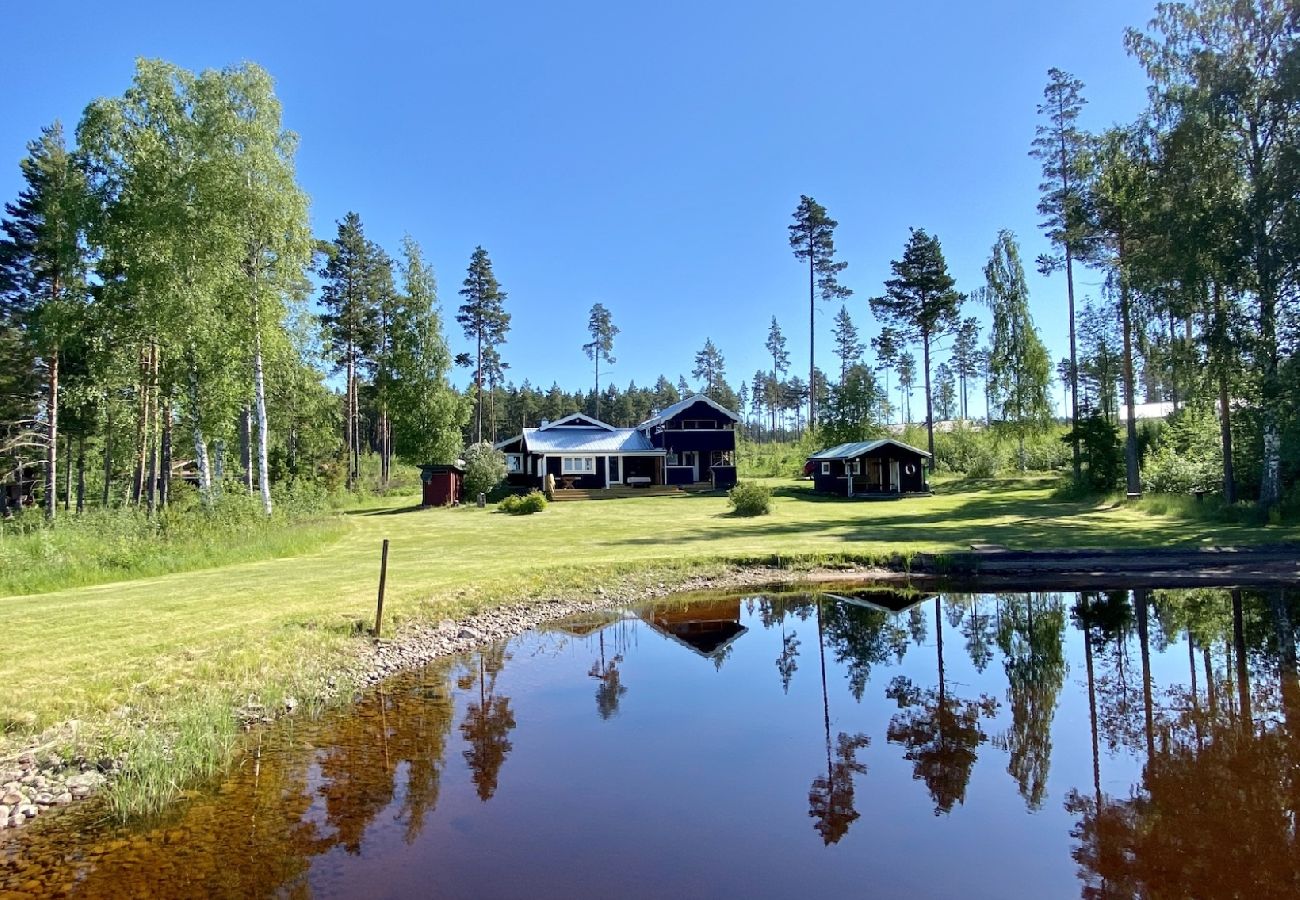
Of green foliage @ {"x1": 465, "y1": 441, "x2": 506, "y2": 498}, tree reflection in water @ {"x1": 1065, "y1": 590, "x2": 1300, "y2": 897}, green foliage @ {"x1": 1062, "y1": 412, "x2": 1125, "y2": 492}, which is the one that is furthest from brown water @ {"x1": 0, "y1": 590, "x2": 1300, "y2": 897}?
green foliage @ {"x1": 465, "y1": 441, "x2": 506, "y2": 498}

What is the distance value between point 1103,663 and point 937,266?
130ft

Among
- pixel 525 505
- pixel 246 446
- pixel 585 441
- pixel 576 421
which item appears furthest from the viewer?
pixel 576 421

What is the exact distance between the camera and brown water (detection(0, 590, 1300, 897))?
4.91 m

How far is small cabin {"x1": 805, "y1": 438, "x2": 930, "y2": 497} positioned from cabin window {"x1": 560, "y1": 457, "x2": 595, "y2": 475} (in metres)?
12.5

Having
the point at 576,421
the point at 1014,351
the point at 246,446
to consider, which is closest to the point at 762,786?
the point at 246,446

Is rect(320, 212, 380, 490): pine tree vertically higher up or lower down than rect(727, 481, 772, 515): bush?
higher up

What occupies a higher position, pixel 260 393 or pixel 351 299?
pixel 351 299

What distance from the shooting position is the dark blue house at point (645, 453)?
39.2 meters

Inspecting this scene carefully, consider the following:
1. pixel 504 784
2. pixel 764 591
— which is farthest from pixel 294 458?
pixel 504 784

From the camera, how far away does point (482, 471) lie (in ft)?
114

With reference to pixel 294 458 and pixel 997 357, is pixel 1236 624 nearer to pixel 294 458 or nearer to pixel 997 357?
pixel 997 357

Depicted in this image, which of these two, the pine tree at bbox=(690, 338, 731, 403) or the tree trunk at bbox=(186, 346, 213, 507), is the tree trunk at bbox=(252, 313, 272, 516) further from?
the pine tree at bbox=(690, 338, 731, 403)

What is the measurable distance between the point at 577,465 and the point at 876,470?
52.4 feet

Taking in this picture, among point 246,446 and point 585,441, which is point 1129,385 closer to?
point 585,441
